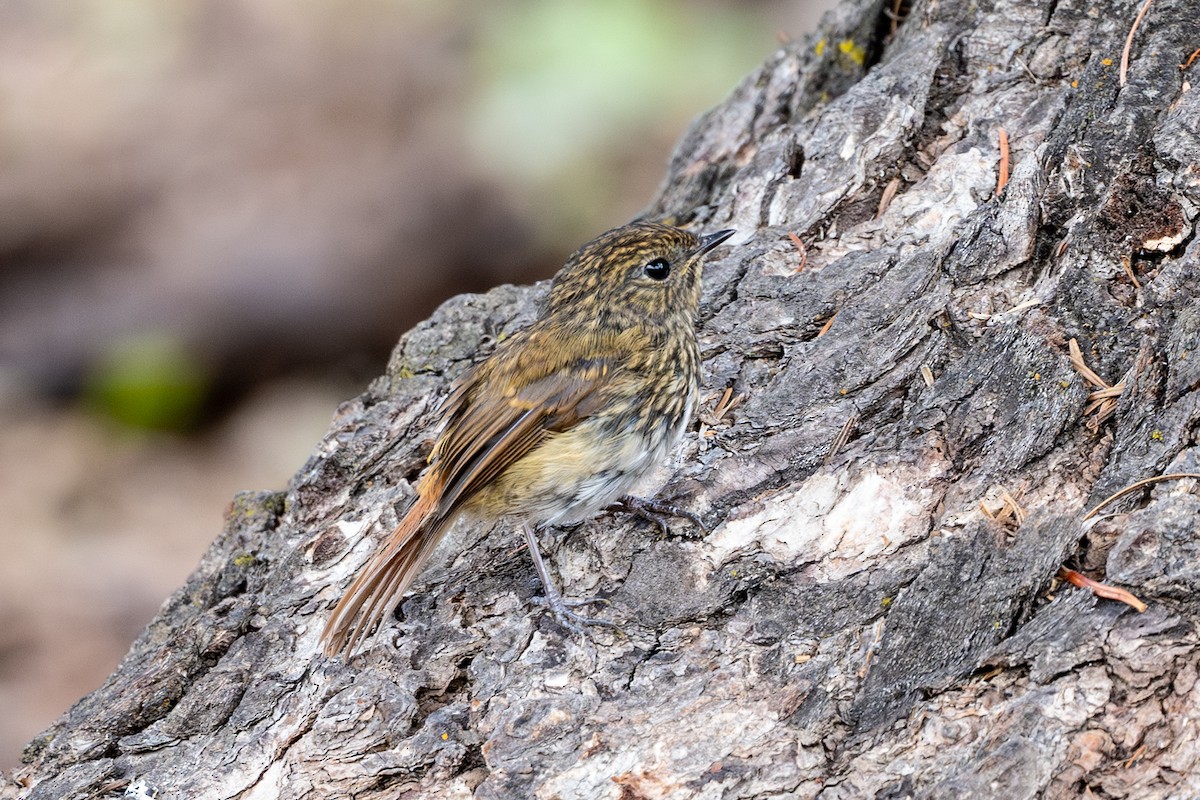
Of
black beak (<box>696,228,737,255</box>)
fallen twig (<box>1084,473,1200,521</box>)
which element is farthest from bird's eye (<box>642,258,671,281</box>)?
fallen twig (<box>1084,473,1200,521</box>)

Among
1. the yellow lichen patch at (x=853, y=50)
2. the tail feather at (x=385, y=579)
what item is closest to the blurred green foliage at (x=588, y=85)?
the yellow lichen patch at (x=853, y=50)

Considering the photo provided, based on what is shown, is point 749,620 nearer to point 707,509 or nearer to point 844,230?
point 707,509

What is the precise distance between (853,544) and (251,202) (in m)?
5.23

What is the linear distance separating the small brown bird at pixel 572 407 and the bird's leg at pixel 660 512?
19 cm

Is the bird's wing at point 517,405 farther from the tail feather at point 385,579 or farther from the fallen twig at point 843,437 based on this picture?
the fallen twig at point 843,437

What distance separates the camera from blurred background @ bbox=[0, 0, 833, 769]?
6426mm

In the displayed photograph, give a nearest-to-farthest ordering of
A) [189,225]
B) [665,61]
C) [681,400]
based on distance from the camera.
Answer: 1. [681,400]
2. [189,225]
3. [665,61]

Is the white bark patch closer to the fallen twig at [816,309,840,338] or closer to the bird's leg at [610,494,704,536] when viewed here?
the bird's leg at [610,494,704,536]

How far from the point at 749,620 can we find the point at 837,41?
2457 mm

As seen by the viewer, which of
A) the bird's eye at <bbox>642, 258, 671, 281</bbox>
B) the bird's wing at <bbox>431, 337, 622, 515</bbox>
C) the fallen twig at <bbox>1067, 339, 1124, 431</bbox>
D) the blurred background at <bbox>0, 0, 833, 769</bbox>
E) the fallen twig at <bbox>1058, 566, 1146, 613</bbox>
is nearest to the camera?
the fallen twig at <bbox>1058, 566, 1146, 613</bbox>

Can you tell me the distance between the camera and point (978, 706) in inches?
98.0

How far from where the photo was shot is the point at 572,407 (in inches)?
141

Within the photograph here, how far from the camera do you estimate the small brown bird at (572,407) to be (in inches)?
131


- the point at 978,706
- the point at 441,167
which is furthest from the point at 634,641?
the point at 441,167
